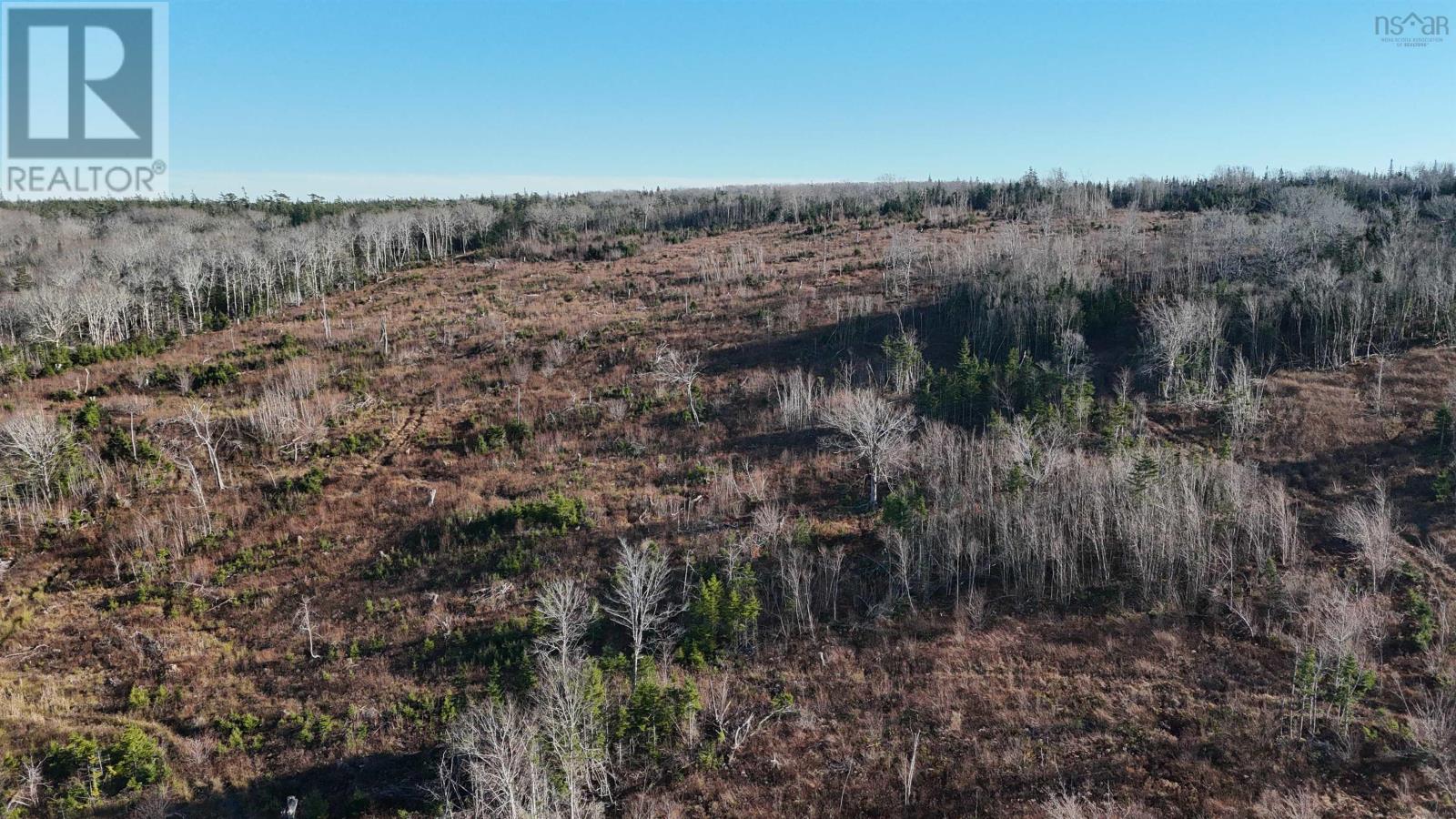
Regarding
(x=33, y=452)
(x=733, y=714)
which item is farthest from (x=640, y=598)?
(x=33, y=452)

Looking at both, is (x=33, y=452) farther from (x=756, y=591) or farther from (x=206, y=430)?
(x=756, y=591)

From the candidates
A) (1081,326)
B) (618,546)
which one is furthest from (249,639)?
(1081,326)

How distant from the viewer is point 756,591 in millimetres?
36312

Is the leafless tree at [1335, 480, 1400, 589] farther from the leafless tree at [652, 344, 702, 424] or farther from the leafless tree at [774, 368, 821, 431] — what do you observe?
the leafless tree at [652, 344, 702, 424]

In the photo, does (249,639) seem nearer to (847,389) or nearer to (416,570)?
(416,570)

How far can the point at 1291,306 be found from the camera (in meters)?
57.0

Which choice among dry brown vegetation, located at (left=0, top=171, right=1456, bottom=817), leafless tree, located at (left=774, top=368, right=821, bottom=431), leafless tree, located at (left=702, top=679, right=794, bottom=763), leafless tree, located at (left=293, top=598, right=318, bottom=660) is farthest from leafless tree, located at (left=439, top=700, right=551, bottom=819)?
leafless tree, located at (left=774, top=368, right=821, bottom=431)

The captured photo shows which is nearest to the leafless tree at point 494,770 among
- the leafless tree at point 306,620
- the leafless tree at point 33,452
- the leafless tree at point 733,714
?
the leafless tree at point 733,714

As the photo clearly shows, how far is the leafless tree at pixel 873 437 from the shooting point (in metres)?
42.2

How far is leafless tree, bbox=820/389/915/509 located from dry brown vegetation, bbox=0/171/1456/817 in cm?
61

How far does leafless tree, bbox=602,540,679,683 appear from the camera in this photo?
29047mm

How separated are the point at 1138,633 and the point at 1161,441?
750 inches

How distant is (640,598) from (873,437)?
17878 mm

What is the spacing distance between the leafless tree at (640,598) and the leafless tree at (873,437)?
Result: 1368cm
